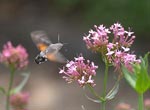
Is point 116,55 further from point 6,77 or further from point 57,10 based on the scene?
point 57,10

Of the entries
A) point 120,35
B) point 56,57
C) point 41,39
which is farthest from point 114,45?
point 41,39

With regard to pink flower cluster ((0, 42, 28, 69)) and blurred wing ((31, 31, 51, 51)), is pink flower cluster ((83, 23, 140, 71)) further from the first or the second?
pink flower cluster ((0, 42, 28, 69))

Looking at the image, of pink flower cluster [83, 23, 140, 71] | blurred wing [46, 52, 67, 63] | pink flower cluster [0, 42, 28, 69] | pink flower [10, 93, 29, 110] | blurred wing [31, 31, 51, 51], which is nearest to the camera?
pink flower cluster [83, 23, 140, 71]

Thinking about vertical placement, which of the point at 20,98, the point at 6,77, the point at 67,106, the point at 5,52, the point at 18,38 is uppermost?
the point at 18,38

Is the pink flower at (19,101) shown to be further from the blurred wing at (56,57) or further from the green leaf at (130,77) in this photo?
the green leaf at (130,77)

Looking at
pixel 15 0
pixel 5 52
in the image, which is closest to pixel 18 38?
pixel 15 0

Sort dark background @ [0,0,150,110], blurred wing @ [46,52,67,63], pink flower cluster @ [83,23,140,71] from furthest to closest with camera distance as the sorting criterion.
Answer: dark background @ [0,0,150,110] < blurred wing @ [46,52,67,63] < pink flower cluster @ [83,23,140,71]

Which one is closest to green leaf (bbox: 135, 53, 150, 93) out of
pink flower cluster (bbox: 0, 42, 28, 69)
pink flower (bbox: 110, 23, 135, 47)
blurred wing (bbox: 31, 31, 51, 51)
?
pink flower (bbox: 110, 23, 135, 47)
